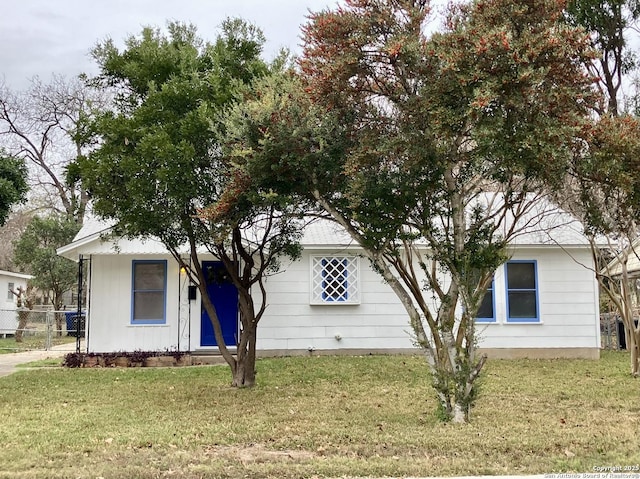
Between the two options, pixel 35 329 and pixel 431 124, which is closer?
pixel 431 124

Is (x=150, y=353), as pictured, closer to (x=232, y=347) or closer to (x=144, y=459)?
(x=232, y=347)

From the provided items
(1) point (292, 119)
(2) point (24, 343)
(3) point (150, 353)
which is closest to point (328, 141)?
(1) point (292, 119)

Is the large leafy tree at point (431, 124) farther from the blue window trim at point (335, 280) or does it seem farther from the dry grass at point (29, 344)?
the dry grass at point (29, 344)

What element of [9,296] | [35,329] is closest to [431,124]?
[35,329]

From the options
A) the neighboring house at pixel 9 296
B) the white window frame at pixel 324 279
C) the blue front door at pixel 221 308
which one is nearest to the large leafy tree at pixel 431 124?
the white window frame at pixel 324 279

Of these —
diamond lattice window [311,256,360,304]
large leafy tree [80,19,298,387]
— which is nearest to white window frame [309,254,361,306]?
diamond lattice window [311,256,360,304]

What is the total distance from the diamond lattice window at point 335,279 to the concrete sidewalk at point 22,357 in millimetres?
6526

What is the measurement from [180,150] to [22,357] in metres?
10.1

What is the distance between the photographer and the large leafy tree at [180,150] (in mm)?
8078

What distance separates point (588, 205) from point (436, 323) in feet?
8.22

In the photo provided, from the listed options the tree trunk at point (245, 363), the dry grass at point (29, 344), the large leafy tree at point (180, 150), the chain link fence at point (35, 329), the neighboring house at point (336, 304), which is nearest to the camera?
the large leafy tree at point (180, 150)

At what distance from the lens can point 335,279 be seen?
14172mm

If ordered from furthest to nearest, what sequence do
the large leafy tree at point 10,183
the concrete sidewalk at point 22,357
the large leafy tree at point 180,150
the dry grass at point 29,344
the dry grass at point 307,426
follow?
the dry grass at point 29,344, the concrete sidewalk at point 22,357, the large leafy tree at point 10,183, the large leafy tree at point 180,150, the dry grass at point 307,426

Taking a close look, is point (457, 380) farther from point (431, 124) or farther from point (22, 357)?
point (22, 357)
